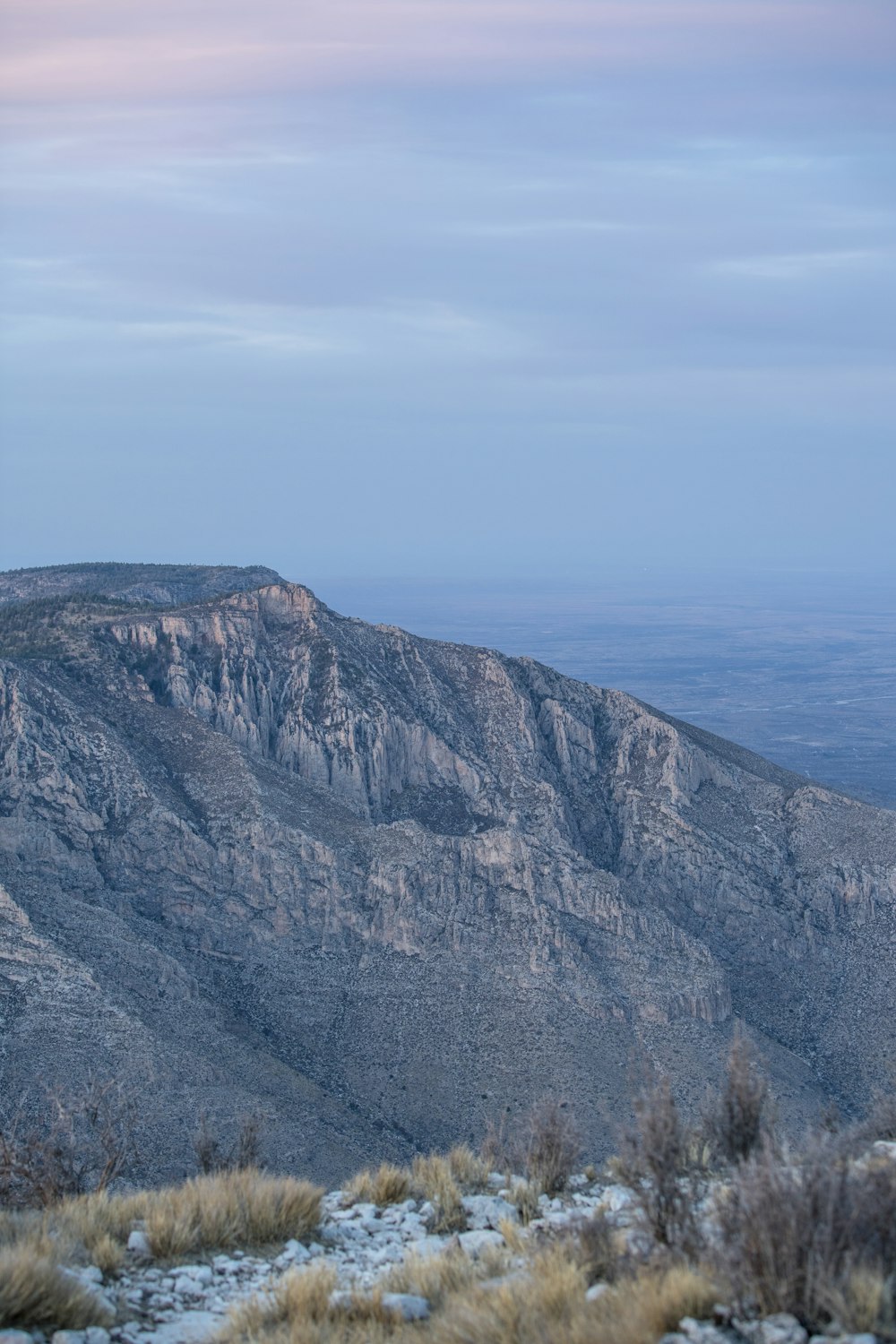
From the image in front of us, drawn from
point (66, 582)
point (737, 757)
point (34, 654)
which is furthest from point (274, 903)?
point (66, 582)

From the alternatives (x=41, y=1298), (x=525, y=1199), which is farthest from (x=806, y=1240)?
(x=41, y=1298)

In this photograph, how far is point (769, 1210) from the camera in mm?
9273

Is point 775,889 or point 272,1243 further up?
point 272,1243

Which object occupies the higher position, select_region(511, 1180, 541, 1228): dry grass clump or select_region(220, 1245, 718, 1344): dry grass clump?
select_region(220, 1245, 718, 1344): dry grass clump

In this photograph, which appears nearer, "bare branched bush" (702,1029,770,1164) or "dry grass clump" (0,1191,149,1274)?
"dry grass clump" (0,1191,149,1274)

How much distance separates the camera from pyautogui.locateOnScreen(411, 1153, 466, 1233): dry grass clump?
14.0 meters

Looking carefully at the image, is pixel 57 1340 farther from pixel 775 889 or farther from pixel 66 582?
pixel 66 582

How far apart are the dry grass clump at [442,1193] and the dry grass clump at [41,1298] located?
4530 mm

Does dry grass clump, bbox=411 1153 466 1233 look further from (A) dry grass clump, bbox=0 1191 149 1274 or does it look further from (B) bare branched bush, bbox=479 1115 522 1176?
(A) dry grass clump, bbox=0 1191 149 1274

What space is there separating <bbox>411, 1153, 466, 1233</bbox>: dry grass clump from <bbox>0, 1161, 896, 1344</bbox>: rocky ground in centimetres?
12

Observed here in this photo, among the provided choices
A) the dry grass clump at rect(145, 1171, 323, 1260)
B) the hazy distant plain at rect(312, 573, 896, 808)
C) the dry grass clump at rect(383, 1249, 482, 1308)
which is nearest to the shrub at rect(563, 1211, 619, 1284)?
the dry grass clump at rect(383, 1249, 482, 1308)

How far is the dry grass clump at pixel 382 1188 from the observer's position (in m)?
15.2

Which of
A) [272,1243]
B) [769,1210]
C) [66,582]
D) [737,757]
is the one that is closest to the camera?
[769,1210]

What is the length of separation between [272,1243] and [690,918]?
1286 inches
